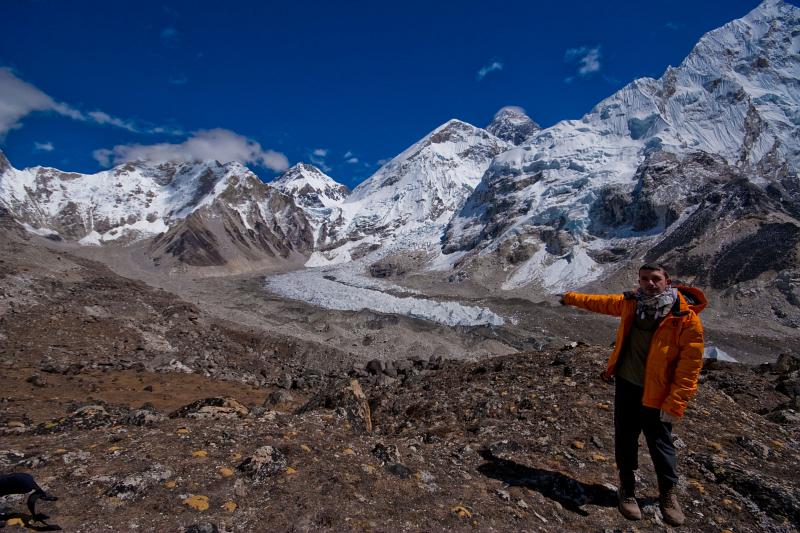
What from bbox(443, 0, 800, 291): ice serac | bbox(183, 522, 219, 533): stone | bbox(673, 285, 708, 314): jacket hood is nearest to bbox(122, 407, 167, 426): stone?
bbox(183, 522, 219, 533): stone

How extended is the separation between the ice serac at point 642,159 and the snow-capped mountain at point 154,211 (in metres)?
74.3

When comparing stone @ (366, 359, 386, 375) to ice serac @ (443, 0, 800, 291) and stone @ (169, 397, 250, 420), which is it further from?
ice serac @ (443, 0, 800, 291)

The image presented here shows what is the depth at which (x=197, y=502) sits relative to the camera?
A: 425 cm

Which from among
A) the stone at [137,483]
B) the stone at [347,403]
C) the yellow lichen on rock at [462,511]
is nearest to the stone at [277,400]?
the stone at [347,403]

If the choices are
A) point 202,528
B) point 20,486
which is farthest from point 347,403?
point 20,486

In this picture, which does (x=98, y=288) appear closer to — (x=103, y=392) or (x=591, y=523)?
(x=103, y=392)

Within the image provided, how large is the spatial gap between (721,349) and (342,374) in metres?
39.6

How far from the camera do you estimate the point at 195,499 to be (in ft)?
14.1

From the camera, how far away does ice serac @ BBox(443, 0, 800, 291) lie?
93625 millimetres

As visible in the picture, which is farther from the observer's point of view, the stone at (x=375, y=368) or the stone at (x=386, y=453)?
the stone at (x=375, y=368)

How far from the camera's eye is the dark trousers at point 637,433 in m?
4.93

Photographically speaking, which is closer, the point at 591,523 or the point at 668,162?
the point at 591,523

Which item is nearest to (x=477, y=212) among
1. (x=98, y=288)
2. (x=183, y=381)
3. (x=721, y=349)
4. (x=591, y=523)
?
(x=721, y=349)

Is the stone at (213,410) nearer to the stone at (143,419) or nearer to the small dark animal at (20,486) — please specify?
the stone at (143,419)
